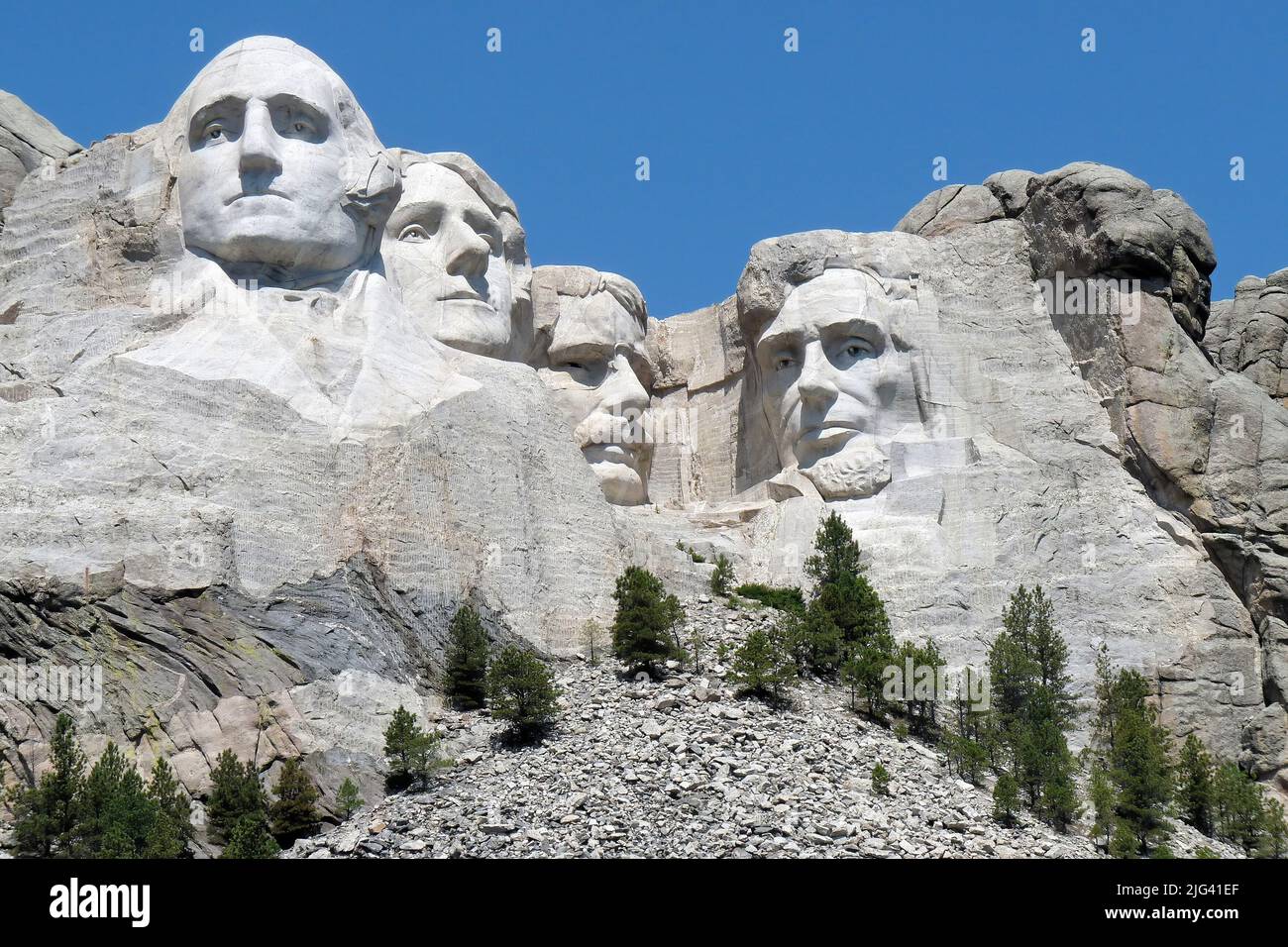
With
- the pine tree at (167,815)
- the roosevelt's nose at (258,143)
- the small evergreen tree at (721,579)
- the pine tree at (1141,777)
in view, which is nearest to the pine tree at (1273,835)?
the pine tree at (1141,777)

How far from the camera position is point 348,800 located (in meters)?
24.0

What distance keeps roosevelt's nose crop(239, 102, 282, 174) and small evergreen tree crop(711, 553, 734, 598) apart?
19.5 feet

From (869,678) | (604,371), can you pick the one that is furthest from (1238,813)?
(604,371)

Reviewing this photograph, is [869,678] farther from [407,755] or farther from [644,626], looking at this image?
[407,755]

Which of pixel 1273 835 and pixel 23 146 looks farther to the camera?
pixel 23 146

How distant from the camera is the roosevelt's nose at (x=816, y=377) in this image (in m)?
31.6

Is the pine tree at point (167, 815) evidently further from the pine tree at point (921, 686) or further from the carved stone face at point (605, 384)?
the carved stone face at point (605, 384)

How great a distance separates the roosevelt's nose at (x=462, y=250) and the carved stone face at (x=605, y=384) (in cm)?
183

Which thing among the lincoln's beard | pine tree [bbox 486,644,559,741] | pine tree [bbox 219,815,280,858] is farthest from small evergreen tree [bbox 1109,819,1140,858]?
the lincoln's beard

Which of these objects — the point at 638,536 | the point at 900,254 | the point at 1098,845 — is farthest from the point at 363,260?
the point at 1098,845

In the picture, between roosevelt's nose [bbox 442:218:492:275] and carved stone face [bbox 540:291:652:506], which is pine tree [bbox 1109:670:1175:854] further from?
roosevelt's nose [bbox 442:218:492:275]

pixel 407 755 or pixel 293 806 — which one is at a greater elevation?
pixel 407 755

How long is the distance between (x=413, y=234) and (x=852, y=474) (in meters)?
5.28
